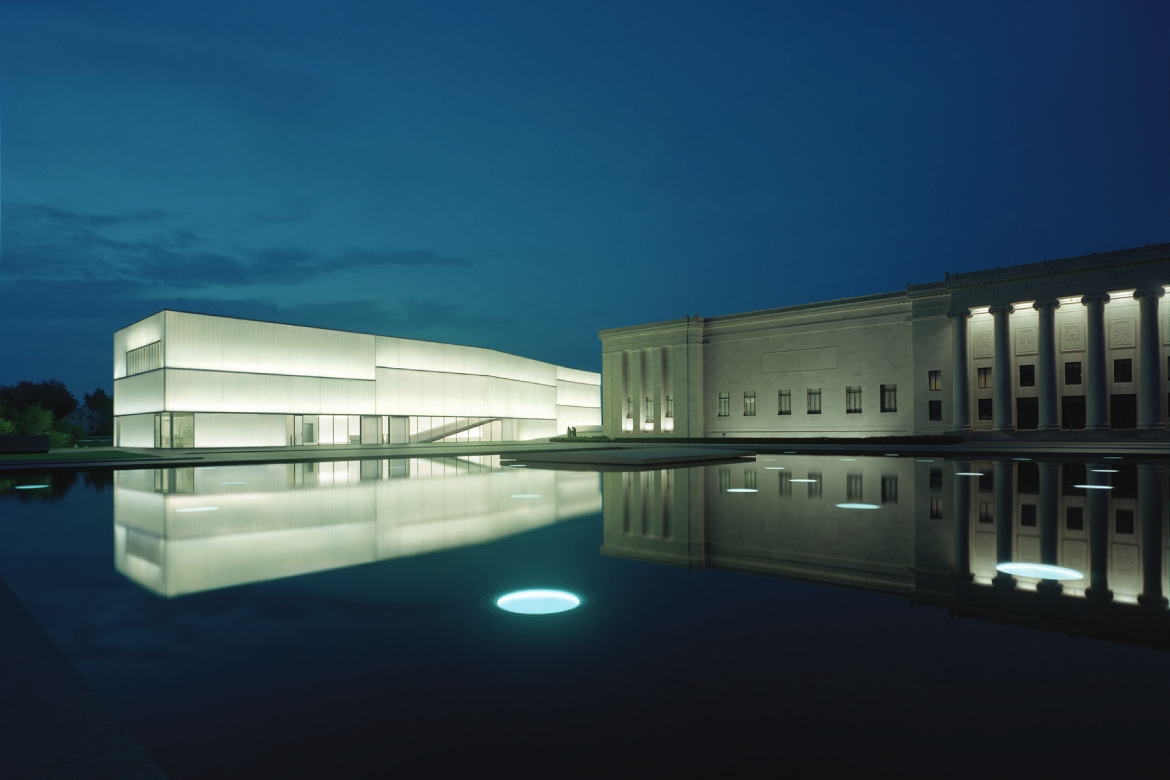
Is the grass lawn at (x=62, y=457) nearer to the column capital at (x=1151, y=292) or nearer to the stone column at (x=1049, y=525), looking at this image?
the stone column at (x=1049, y=525)

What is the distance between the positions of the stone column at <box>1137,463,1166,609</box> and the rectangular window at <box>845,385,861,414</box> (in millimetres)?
36532

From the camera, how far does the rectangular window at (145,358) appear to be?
43.0m

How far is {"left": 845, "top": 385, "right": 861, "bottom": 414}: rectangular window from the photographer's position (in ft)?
168

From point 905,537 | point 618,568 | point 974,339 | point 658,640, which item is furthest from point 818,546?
point 974,339

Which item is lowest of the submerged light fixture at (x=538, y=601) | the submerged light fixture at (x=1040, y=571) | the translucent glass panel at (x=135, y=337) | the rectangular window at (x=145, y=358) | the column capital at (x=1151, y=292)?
the submerged light fixture at (x=1040, y=571)

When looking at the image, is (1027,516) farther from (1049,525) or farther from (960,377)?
(960,377)

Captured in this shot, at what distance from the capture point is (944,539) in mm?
7574

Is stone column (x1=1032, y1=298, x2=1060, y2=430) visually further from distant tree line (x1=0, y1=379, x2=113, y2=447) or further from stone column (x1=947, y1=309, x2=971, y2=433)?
distant tree line (x1=0, y1=379, x2=113, y2=447)

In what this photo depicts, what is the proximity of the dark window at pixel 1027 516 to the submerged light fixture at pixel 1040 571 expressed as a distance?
2821 millimetres

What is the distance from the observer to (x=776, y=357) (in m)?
55.7

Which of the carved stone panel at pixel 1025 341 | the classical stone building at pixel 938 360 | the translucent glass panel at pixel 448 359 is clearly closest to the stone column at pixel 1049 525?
the classical stone building at pixel 938 360

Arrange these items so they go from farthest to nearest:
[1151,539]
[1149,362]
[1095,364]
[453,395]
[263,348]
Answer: [453,395] < [263,348] < [1095,364] < [1149,362] < [1151,539]

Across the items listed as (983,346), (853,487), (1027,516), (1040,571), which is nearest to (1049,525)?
(1027,516)

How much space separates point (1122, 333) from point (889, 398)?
1455 cm
